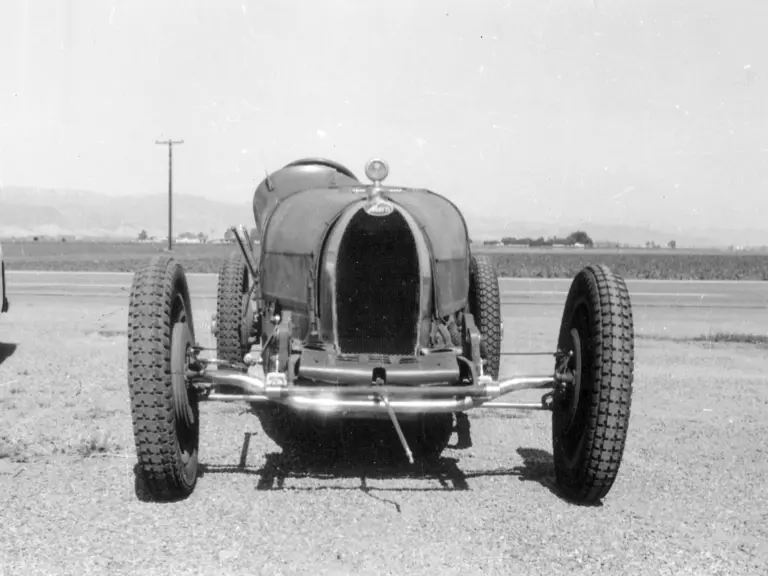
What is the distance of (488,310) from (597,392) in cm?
227

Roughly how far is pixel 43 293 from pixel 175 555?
51.9ft

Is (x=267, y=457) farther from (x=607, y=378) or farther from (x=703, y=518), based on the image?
(x=703, y=518)

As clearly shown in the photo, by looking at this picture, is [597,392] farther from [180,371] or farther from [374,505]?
[180,371]

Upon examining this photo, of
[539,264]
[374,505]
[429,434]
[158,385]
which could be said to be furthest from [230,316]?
[539,264]

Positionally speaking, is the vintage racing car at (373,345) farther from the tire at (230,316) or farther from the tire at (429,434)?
the tire at (230,316)

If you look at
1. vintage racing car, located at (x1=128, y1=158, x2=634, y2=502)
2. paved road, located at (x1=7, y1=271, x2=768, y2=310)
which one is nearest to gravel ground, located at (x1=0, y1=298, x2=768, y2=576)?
vintage racing car, located at (x1=128, y1=158, x2=634, y2=502)

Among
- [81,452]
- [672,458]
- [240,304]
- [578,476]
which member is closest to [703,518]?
[578,476]

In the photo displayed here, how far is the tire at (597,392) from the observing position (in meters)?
4.47

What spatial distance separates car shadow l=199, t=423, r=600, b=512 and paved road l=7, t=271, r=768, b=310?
11840 millimetres

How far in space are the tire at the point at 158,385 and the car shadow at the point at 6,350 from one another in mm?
5326

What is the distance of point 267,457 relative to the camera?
18.2 ft

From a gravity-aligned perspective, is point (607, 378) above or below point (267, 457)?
above

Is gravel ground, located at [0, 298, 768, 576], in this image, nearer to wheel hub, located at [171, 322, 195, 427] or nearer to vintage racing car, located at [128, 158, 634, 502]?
vintage racing car, located at [128, 158, 634, 502]

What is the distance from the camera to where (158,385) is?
14.3 feet
